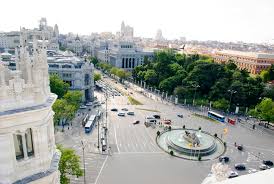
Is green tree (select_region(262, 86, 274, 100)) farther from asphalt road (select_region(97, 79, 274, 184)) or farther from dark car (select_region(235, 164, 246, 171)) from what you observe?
dark car (select_region(235, 164, 246, 171))

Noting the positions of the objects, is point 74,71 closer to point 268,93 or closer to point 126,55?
point 268,93

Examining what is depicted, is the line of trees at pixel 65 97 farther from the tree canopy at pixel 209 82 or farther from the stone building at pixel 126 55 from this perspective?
the stone building at pixel 126 55

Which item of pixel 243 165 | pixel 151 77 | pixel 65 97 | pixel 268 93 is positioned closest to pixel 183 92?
pixel 151 77

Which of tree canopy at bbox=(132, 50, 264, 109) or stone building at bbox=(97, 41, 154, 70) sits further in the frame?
stone building at bbox=(97, 41, 154, 70)

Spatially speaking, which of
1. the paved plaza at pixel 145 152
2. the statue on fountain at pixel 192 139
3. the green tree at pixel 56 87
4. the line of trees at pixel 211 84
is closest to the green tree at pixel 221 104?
the line of trees at pixel 211 84

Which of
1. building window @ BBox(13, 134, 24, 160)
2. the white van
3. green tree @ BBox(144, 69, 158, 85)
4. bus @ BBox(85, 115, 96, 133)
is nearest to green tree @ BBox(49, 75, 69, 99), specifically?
bus @ BBox(85, 115, 96, 133)

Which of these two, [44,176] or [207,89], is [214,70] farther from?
[44,176]
